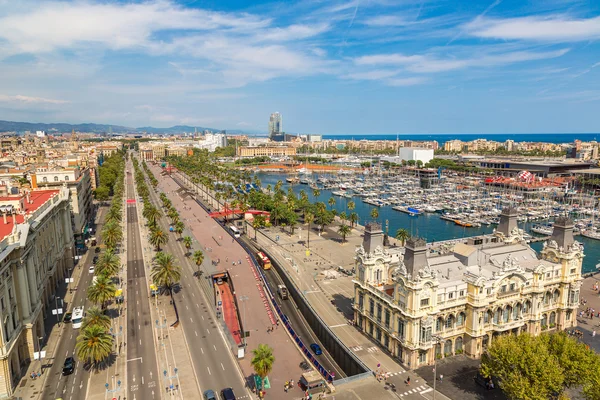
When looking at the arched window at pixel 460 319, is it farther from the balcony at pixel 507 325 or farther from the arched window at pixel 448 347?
the balcony at pixel 507 325

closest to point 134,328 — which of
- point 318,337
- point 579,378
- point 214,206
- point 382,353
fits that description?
point 318,337

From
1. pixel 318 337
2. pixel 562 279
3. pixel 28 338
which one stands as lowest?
pixel 318 337

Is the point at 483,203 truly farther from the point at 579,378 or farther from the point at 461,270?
the point at 579,378

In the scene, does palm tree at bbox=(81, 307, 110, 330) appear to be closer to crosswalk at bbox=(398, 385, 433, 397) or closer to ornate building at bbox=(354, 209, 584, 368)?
ornate building at bbox=(354, 209, 584, 368)

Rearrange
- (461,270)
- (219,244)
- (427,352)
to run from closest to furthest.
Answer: (427,352) < (461,270) < (219,244)

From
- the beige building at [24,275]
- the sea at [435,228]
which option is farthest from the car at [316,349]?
the sea at [435,228]

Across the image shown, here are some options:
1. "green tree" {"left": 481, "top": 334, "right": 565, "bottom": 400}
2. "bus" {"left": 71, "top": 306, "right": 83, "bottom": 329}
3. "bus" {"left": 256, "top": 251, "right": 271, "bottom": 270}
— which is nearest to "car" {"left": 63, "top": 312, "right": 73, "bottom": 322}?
"bus" {"left": 71, "top": 306, "right": 83, "bottom": 329}

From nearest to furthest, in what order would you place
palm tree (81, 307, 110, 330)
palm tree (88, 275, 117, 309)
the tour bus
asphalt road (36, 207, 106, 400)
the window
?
asphalt road (36, 207, 106, 400) < the window < palm tree (81, 307, 110, 330) < palm tree (88, 275, 117, 309) < the tour bus
